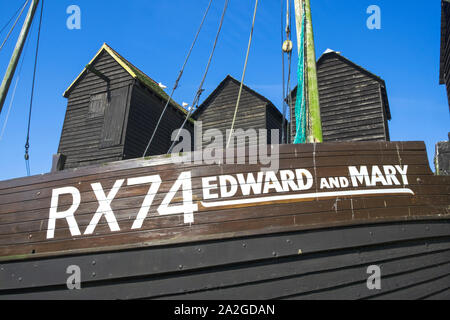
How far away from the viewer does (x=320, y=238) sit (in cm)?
321

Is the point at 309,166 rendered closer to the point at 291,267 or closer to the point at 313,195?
the point at 313,195

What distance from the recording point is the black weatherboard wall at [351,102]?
12427 mm

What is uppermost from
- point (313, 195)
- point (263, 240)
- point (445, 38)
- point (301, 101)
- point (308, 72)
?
point (445, 38)

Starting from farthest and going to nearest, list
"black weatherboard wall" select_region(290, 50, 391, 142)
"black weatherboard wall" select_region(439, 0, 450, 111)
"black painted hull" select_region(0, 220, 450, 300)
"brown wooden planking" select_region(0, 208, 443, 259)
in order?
1. "black weatherboard wall" select_region(290, 50, 391, 142)
2. "black weatherboard wall" select_region(439, 0, 450, 111)
3. "brown wooden planking" select_region(0, 208, 443, 259)
4. "black painted hull" select_region(0, 220, 450, 300)

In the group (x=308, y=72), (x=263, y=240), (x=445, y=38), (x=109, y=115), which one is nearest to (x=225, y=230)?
(x=263, y=240)

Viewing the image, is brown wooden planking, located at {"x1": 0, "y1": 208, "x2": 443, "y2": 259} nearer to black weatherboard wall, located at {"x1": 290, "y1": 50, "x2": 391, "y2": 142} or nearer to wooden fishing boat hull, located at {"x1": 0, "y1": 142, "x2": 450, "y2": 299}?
wooden fishing boat hull, located at {"x1": 0, "y1": 142, "x2": 450, "y2": 299}

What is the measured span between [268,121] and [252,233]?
12366 millimetres

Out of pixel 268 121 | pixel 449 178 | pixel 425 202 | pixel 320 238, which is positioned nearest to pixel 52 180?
pixel 320 238

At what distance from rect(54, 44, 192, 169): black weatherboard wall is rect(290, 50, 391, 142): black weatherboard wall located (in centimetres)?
690

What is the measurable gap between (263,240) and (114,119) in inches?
493

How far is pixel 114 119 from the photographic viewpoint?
1425 cm

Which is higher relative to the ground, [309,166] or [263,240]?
[309,166]

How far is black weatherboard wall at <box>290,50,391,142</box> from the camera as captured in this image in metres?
12.4

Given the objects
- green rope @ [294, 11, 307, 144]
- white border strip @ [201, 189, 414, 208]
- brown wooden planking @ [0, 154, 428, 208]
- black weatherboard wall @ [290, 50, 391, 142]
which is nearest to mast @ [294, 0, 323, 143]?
green rope @ [294, 11, 307, 144]
